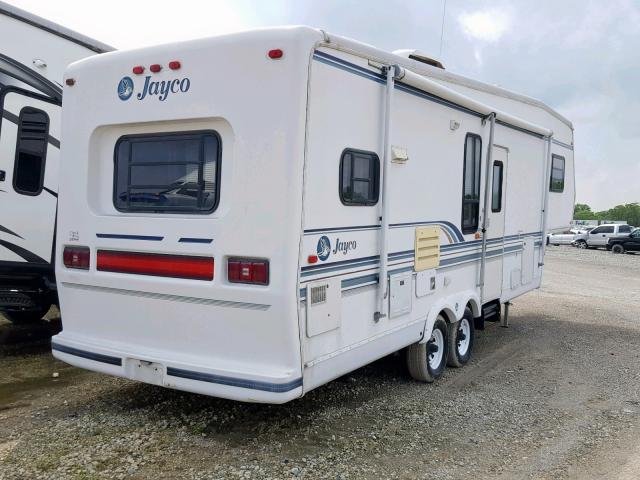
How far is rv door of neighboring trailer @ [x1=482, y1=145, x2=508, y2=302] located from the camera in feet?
22.1

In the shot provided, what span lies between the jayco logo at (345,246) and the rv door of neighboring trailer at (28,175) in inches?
145

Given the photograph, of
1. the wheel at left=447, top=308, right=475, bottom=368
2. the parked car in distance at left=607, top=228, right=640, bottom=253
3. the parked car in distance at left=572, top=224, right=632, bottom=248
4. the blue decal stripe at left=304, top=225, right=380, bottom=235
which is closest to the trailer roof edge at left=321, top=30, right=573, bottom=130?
the blue decal stripe at left=304, top=225, right=380, bottom=235

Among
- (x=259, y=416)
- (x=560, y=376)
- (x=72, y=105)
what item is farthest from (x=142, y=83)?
(x=560, y=376)

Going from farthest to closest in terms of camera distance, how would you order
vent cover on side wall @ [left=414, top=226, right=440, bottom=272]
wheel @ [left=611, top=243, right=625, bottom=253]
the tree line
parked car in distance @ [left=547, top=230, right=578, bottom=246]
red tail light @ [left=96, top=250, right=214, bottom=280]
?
the tree line < parked car in distance @ [left=547, top=230, right=578, bottom=246] < wheel @ [left=611, top=243, right=625, bottom=253] < vent cover on side wall @ [left=414, top=226, right=440, bottom=272] < red tail light @ [left=96, top=250, right=214, bottom=280]

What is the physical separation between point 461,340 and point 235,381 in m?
3.30

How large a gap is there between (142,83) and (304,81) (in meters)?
1.29

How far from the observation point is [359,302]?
14.6 feet

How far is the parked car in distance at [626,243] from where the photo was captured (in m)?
28.2

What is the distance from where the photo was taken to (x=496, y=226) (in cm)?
693

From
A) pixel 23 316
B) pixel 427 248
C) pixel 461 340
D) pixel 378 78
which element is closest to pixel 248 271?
pixel 378 78

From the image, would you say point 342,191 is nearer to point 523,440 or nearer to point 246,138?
point 246,138

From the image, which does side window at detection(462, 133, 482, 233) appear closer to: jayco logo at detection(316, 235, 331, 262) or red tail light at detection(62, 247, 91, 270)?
jayco logo at detection(316, 235, 331, 262)

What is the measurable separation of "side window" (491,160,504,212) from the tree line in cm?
7155

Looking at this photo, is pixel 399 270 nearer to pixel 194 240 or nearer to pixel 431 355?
pixel 431 355
